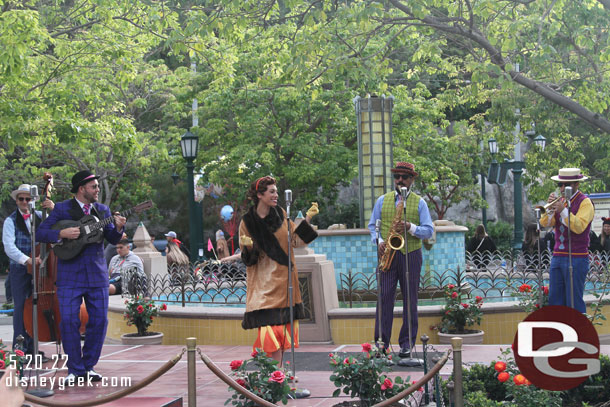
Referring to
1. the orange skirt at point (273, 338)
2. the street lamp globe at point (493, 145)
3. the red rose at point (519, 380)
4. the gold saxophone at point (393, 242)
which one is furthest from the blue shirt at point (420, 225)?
the street lamp globe at point (493, 145)

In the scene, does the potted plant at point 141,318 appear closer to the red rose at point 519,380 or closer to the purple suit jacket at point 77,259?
the purple suit jacket at point 77,259

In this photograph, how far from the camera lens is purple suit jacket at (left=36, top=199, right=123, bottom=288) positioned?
26.8 ft

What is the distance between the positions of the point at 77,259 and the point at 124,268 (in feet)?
18.2

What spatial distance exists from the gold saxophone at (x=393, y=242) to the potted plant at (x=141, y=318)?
3945 millimetres

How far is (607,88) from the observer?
12.4m

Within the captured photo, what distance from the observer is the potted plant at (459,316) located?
10.7 metres

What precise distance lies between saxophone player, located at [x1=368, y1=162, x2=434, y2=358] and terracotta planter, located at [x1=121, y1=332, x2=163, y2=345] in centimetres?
384

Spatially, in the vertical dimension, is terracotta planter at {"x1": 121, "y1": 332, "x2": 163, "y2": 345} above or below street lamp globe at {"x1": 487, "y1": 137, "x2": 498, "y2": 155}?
below

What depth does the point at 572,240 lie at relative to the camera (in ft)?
28.8

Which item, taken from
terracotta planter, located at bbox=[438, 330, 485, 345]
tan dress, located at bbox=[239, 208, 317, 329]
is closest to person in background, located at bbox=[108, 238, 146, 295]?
terracotta planter, located at bbox=[438, 330, 485, 345]

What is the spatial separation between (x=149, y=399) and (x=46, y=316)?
2.27 metres

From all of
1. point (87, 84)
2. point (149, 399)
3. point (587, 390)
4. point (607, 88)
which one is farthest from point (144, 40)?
point (587, 390)

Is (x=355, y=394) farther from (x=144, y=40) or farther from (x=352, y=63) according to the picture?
(x=144, y=40)

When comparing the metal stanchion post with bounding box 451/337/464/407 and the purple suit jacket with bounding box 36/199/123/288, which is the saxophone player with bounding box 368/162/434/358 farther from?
the metal stanchion post with bounding box 451/337/464/407
